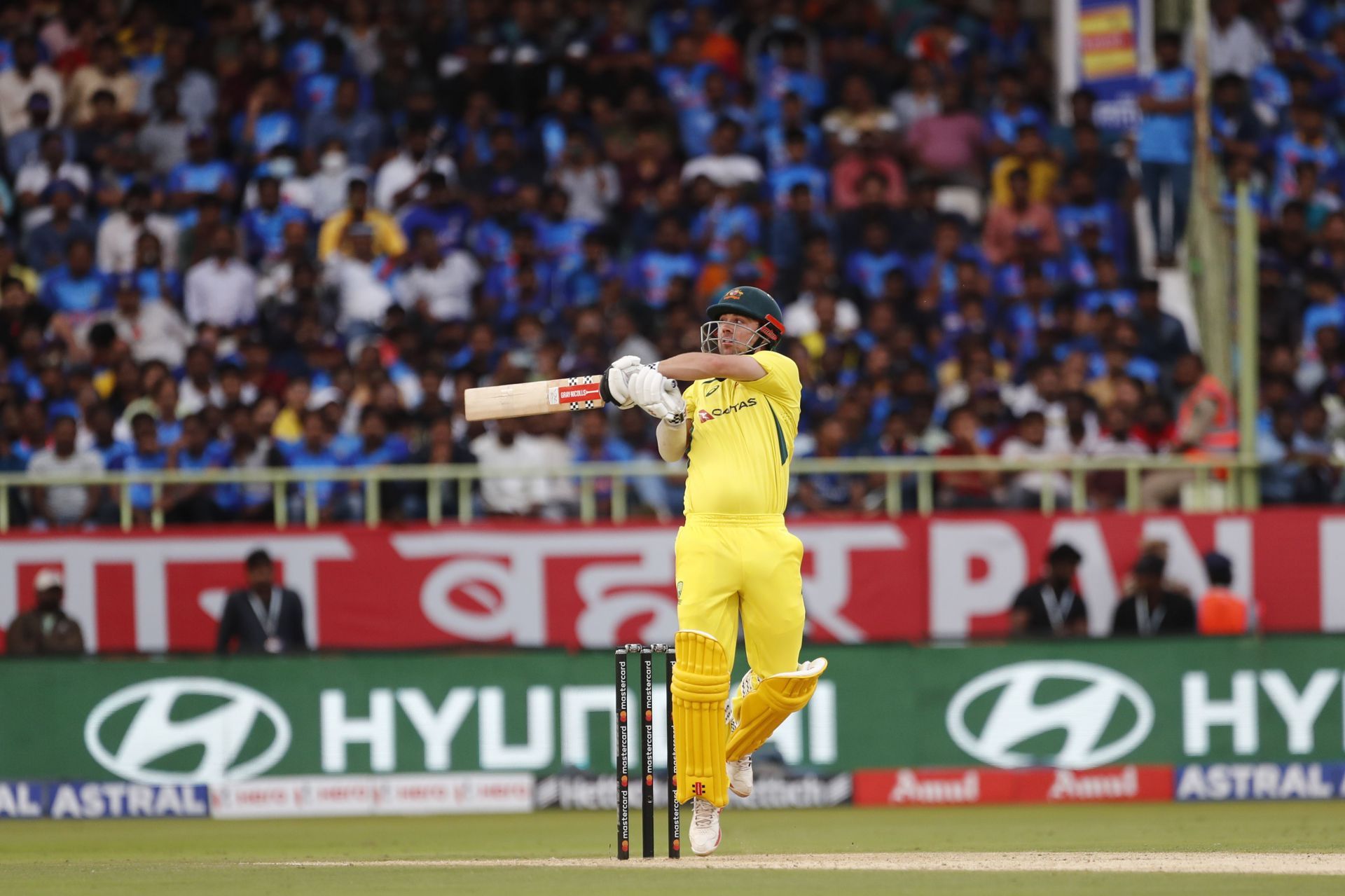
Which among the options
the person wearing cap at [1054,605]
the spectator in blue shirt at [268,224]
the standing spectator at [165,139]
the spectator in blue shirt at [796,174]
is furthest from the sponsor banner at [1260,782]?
the standing spectator at [165,139]

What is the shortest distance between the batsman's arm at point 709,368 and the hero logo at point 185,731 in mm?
5980

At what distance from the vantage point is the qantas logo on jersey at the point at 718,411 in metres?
9.68

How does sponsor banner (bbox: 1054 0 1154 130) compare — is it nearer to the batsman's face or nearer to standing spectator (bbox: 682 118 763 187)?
standing spectator (bbox: 682 118 763 187)

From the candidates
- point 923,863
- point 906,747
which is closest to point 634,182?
point 906,747

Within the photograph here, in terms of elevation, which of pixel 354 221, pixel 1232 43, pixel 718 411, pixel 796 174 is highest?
pixel 1232 43

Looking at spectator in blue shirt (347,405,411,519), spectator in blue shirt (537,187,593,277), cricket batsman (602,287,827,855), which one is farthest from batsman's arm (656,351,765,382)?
spectator in blue shirt (537,187,593,277)

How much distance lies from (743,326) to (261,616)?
6579mm

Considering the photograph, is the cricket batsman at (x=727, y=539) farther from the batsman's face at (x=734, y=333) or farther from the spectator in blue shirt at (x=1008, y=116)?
the spectator in blue shirt at (x=1008, y=116)

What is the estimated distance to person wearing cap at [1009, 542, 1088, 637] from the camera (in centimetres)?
1550

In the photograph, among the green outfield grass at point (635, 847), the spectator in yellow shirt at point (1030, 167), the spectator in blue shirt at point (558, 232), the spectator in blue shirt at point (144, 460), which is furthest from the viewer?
the spectator in yellow shirt at point (1030, 167)

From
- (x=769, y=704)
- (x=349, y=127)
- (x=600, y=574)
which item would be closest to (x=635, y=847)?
(x=769, y=704)

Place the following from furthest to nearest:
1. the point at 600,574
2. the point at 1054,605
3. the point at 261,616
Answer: the point at 600,574 < the point at 1054,605 < the point at 261,616

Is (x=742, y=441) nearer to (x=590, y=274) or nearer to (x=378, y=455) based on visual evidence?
(x=378, y=455)

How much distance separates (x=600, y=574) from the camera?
53.4ft
